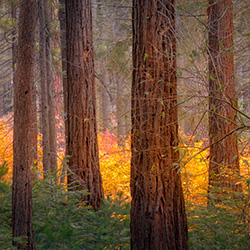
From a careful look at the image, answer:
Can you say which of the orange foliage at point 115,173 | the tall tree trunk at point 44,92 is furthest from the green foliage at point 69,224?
the orange foliage at point 115,173

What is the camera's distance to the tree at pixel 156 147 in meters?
4.16

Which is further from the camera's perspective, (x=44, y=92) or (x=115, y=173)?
(x=115, y=173)

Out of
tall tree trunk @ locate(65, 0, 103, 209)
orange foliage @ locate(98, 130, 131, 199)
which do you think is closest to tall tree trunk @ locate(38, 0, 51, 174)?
tall tree trunk @ locate(65, 0, 103, 209)

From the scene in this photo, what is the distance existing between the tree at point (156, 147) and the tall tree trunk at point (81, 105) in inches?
105

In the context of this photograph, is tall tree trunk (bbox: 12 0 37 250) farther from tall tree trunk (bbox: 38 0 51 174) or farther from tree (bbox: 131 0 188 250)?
tall tree trunk (bbox: 38 0 51 174)

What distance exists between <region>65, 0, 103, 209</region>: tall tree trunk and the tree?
8.74ft

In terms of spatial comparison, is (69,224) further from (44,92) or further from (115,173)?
(115,173)

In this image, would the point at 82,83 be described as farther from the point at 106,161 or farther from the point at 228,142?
the point at 106,161

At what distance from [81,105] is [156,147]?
10.4 ft

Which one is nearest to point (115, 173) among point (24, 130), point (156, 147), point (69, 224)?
point (69, 224)

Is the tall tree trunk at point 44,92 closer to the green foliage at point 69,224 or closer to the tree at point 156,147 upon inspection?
the green foliage at point 69,224

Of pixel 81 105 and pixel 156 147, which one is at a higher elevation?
pixel 81 105

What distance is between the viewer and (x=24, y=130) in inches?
191

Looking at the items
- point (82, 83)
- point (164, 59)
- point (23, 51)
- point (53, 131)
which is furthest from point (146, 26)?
point (53, 131)
